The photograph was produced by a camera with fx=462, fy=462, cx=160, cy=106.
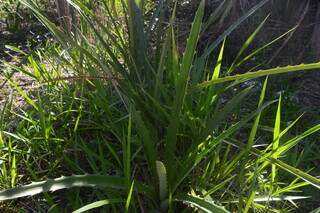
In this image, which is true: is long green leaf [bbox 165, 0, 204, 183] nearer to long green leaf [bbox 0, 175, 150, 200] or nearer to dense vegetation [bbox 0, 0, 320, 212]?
dense vegetation [bbox 0, 0, 320, 212]

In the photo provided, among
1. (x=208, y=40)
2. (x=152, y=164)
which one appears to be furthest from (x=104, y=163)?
(x=208, y=40)

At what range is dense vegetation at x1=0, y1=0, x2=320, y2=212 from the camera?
49.6 inches

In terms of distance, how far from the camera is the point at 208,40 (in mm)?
2443

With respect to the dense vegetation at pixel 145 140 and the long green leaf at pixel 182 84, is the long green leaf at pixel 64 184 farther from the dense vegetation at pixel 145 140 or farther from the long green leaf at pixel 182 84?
the long green leaf at pixel 182 84

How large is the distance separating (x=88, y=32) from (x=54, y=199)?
0.82 metres

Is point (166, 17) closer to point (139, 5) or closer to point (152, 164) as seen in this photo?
point (139, 5)

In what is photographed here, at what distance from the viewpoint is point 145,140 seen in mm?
1296

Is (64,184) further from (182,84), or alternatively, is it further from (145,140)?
(182,84)

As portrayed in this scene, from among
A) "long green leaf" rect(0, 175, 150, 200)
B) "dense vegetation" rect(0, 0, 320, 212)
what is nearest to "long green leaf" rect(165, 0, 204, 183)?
"dense vegetation" rect(0, 0, 320, 212)

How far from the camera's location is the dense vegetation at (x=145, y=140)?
4.13 feet

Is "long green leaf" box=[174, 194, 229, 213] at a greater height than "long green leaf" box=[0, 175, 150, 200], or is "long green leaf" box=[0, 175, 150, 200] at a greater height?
"long green leaf" box=[0, 175, 150, 200]

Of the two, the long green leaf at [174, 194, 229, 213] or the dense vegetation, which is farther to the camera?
the dense vegetation

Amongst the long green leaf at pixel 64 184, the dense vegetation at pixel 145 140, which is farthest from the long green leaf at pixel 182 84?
the long green leaf at pixel 64 184

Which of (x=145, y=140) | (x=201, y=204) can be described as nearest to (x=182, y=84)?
(x=145, y=140)
